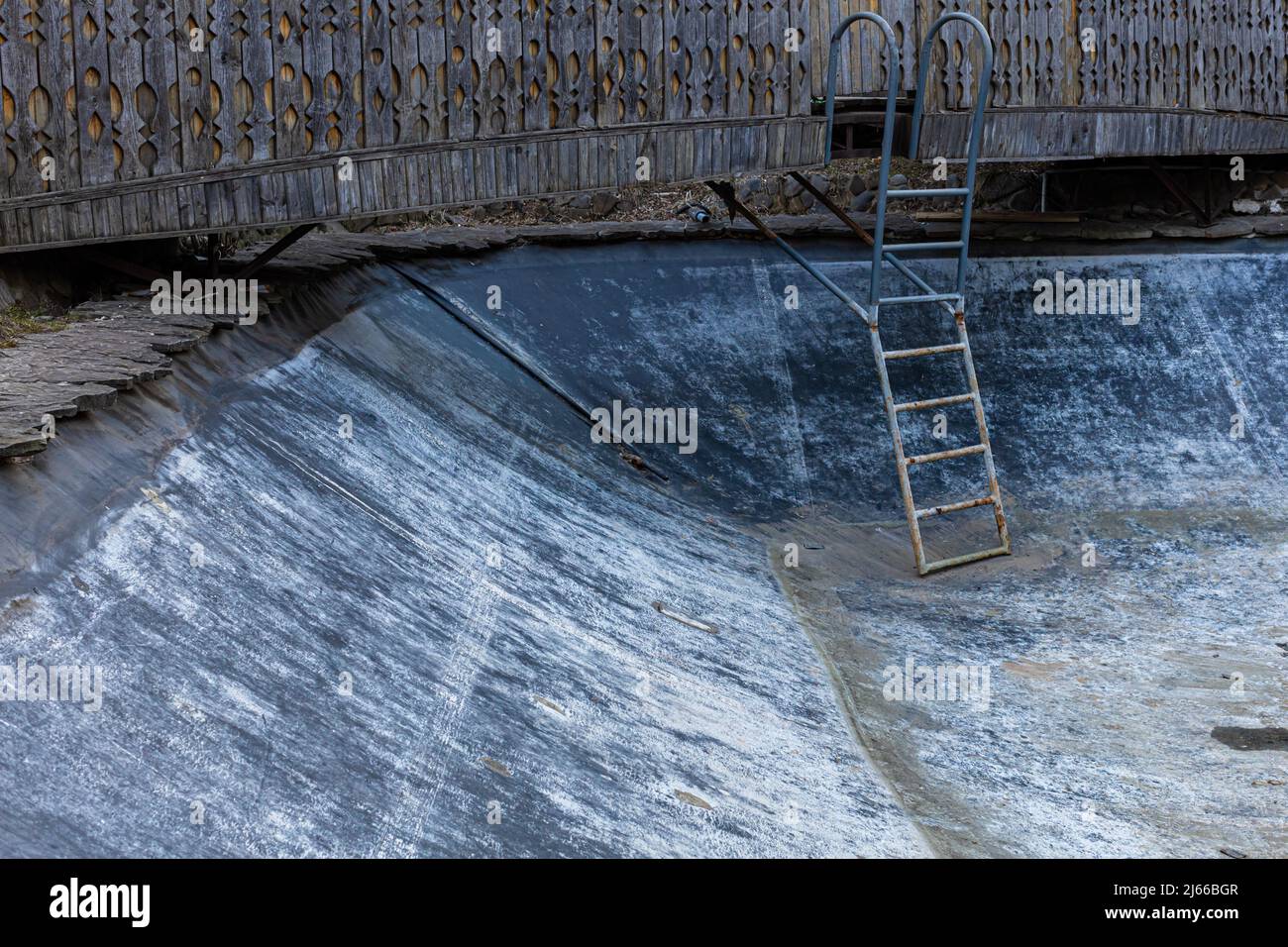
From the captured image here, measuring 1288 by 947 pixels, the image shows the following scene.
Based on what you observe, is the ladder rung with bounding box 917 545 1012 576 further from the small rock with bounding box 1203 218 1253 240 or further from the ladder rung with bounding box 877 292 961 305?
the small rock with bounding box 1203 218 1253 240

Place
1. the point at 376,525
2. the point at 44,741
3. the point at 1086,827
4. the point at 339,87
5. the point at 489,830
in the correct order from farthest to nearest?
the point at 339,87 < the point at 376,525 < the point at 1086,827 < the point at 489,830 < the point at 44,741

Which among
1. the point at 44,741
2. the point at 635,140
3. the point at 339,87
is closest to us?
the point at 44,741

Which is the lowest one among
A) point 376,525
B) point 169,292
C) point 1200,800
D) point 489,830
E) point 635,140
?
point 1200,800

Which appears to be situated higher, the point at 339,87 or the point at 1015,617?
the point at 339,87

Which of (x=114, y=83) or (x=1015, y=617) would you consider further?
(x=1015, y=617)

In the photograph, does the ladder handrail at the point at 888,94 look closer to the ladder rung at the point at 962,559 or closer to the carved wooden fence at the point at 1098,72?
the carved wooden fence at the point at 1098,72

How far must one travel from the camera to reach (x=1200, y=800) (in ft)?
16.4

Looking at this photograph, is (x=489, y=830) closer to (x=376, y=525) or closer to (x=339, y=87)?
(x=376, y=525)

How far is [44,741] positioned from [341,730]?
862 mm

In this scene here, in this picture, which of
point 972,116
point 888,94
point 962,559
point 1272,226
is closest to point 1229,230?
point 1272,226

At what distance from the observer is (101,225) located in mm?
6070

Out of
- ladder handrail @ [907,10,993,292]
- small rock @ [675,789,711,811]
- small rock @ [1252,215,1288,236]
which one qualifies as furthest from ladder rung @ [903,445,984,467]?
small rock @ [1252,215,1288,236]

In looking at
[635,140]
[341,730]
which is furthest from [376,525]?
[635,140]

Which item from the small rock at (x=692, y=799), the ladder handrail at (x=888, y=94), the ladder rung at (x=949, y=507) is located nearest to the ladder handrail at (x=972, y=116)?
the ladder handrail at (x=888, y=94)
